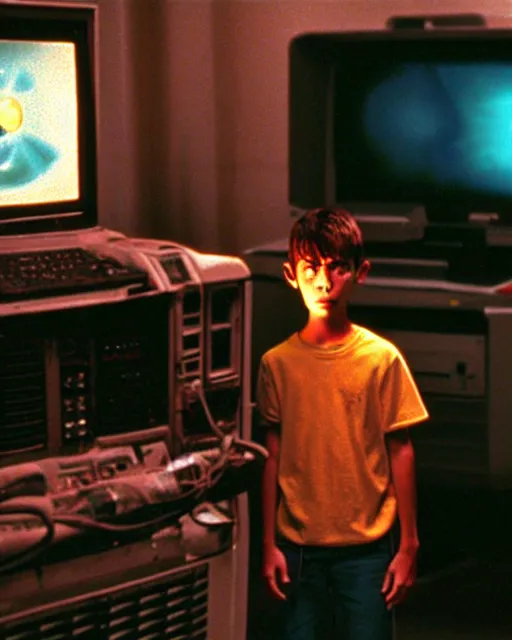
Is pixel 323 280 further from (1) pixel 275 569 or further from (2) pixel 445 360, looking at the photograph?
(2) pixel 445 360

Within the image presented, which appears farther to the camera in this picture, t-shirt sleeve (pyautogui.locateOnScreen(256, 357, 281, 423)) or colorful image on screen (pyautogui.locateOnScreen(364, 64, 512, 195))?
colorful image on screen (pyautogui.locateOnScreen(364, 64, 512, 195))

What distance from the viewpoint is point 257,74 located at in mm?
3268

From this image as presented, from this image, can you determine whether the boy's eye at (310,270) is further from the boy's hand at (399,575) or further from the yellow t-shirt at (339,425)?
the boy's hand at (399,575)

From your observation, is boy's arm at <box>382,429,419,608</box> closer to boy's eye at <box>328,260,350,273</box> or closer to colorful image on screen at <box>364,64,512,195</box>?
boy's eye at <box>328,260,350,273</box>

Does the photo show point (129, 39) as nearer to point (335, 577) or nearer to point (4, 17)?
point (4, 17)

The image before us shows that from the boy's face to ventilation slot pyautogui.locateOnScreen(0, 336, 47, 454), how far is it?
1.33ft

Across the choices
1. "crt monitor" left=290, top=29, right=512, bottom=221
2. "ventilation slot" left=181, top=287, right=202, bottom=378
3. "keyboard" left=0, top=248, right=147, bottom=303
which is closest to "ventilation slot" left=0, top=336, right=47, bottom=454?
"keyboard" left=0, top=248, right=147, bottom=303

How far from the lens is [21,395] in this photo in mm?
1883

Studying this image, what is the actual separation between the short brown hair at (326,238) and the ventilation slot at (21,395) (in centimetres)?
41

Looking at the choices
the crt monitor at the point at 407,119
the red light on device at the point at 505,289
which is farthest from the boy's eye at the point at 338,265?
the crt monitor at the point at 407,119

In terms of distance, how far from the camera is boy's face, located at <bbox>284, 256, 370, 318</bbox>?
1.81 metres

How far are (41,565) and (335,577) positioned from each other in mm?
426

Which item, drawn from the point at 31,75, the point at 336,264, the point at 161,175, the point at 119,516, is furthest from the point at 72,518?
the point at 161,175

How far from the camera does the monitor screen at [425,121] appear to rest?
262 cm
